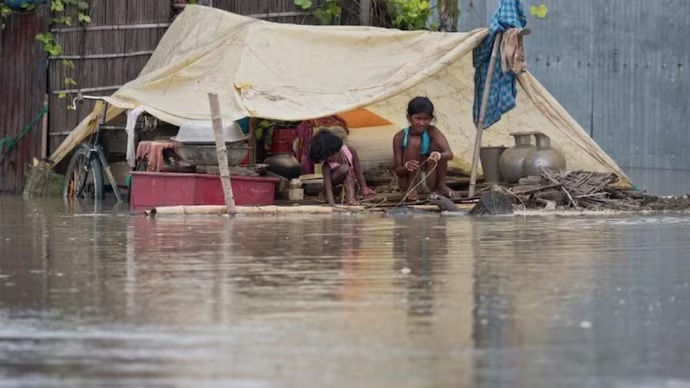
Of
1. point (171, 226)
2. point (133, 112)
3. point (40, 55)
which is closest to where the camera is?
point (171, 226)

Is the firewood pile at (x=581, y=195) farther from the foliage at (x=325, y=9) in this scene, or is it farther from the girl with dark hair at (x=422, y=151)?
the foliage at (x=325, y=9)

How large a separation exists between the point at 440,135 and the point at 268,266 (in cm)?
688

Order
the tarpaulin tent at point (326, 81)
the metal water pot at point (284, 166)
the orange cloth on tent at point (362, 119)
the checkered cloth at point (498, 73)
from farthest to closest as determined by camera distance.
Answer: the orange cloth on tent at point (362, 119), the metal water pot at point (284, 166), the tarpaulin tent at point (326, 81), the checkered cloth at point (498, 73)

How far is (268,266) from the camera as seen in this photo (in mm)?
8008

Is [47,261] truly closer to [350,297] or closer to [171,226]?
[350,297]

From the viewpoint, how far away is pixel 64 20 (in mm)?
18750

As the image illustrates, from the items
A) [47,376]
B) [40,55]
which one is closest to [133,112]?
[40,55]

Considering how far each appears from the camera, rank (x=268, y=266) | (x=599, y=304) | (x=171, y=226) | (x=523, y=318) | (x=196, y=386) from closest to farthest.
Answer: (x=196, y=386) < (x=523, y=318) < (x=599, y=304) < (x=268, y=266) < (x=171, y=226)

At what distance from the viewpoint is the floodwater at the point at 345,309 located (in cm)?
475

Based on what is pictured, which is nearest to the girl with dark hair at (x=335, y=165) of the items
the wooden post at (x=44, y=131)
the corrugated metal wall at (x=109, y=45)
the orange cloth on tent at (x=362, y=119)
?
the orange cloth on tent at (x=362, y=119)

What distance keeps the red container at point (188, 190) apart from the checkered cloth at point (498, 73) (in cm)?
255

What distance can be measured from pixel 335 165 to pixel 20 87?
6.49 m

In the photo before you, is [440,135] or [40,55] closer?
[440,135]

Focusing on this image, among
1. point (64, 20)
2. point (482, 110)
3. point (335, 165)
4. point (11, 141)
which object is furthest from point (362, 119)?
point (11, 141)
